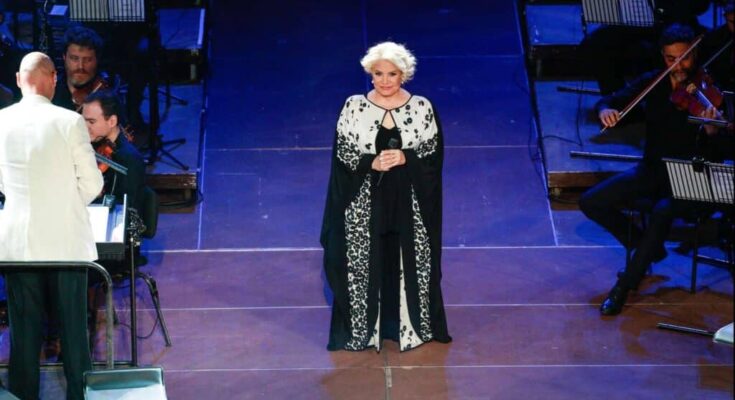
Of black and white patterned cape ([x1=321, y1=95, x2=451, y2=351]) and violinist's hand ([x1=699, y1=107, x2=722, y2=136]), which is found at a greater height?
violinist's hand ([x1=699, y1=107, x2=722, y2=136])

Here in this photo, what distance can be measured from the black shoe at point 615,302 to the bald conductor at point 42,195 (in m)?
2.93

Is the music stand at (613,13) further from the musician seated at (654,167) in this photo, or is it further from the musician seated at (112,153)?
the musician seated at (112,153)

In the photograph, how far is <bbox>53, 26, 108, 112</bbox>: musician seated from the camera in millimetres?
7812

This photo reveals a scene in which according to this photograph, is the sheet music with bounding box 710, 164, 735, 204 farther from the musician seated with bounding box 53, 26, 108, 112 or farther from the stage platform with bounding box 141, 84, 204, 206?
the musician seated with bounding box 53, 26, 108, 112

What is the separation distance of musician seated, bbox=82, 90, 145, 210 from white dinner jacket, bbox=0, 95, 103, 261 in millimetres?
945

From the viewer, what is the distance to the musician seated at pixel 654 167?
7.13 metres

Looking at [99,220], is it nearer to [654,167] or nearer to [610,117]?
[610,117]

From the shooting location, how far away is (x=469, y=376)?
6.50m

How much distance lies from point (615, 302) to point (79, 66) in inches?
138

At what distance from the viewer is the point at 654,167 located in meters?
7.50

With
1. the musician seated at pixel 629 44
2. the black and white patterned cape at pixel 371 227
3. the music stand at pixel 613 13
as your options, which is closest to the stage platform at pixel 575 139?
the musician seated at pixel 629 44

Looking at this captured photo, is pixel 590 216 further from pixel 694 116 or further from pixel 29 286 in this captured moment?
pixel 29 286

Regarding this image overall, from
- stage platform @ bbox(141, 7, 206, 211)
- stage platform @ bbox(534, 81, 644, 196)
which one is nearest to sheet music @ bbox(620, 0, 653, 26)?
stage platform @ bbox(534, 81, 644, 196)

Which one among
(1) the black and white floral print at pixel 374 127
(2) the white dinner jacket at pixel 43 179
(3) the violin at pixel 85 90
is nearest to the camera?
(2) the white dinner jacket at pixel 43 179
